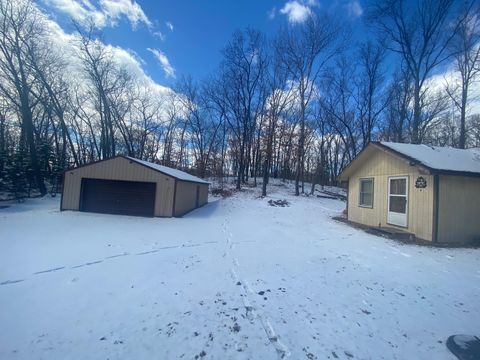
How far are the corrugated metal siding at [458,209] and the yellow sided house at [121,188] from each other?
11019 millimetres

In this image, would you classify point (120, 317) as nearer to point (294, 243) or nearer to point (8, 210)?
point (294, 243)

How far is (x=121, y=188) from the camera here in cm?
1286

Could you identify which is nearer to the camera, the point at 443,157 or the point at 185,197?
the point at 443,157

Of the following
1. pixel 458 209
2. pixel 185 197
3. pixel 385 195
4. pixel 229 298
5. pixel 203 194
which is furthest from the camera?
pixel 203 194

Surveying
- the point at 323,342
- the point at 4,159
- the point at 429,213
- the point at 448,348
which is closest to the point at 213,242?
the point at 323,342

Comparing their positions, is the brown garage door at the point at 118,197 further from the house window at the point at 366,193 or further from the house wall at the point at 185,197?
the house window at the point at 366,193

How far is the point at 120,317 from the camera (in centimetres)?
323

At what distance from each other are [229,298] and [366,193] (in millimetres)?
9474

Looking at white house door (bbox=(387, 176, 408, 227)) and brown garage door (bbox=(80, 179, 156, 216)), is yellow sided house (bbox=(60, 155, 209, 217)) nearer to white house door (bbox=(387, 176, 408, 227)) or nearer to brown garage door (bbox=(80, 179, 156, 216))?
brown garage door (bbox=(80, 179, 156, 216))

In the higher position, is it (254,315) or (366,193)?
(366,193)

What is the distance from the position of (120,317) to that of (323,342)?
269 centimetres

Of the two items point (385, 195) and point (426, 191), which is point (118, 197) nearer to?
point (385, 195)

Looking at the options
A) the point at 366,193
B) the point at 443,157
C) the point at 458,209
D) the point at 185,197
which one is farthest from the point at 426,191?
the point at 185,197

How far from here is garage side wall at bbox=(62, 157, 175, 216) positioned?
1236cm
